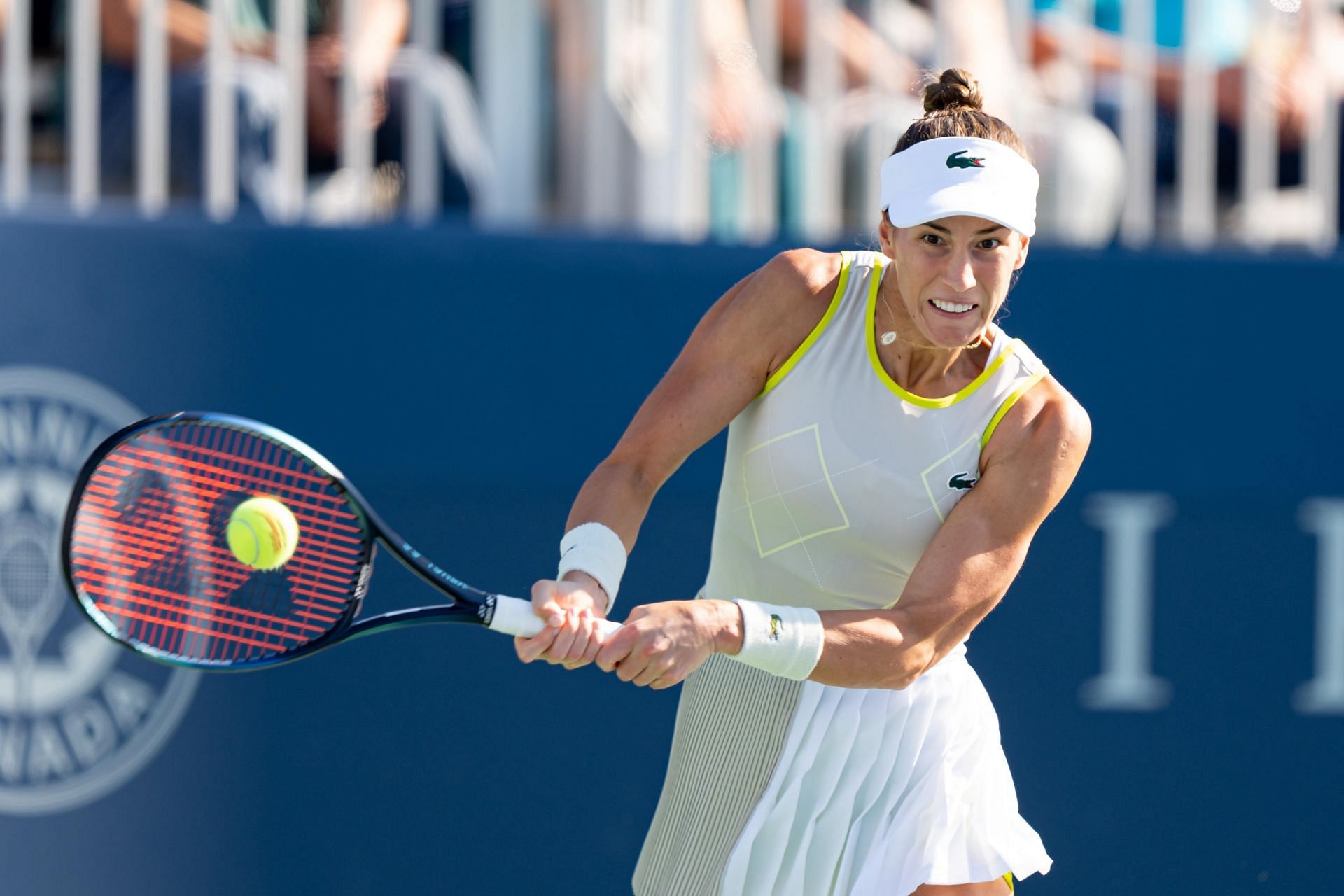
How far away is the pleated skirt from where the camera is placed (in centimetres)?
280

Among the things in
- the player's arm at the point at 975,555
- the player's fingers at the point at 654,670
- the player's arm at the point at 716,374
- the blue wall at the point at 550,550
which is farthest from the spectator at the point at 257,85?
the player's fingers at the point at 654,670

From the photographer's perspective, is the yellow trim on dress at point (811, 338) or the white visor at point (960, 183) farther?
the yellow trim on dress at point (811, 338)

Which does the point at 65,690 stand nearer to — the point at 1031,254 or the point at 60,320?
the point at 60,320

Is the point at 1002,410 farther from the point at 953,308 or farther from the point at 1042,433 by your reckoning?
the point at 953,308

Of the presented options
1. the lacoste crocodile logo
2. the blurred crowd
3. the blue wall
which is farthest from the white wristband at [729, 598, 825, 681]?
the blurred crowd

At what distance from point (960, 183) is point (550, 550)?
6.00 ft

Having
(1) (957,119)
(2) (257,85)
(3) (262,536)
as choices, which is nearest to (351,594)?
(3) (262,536)

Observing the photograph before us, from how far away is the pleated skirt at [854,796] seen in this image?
2803 mm

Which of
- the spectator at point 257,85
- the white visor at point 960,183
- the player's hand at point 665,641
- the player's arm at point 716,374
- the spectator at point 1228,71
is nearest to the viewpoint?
the player's hand at point 665,641

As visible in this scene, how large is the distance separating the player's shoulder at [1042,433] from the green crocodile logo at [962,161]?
38cm

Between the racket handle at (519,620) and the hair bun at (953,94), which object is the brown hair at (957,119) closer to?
the hair bun at (953,94)

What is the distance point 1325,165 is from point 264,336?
2700mm

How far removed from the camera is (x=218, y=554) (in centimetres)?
356

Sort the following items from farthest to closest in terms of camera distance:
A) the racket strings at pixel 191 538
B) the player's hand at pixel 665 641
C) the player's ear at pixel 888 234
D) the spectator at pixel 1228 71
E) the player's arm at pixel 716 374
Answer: the spectator at pixel 1228 71, the racket strings at pixel 191 538, the player's arm at pixel 716 374, the player's ear at pixel 888 234, the player's hand at pixel 665 641
